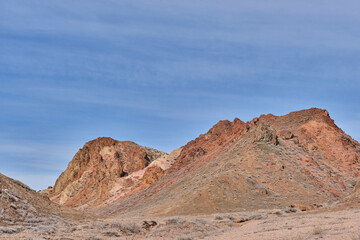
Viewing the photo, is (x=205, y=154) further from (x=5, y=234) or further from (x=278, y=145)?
(x=5, y=234)

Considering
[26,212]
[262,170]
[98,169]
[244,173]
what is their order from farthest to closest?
[98,169], [262,170], [244,173], [26,212]

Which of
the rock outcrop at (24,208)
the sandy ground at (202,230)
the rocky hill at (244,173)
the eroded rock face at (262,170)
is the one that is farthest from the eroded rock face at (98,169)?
the sandy ground at (202,230)

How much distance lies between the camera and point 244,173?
201 feet

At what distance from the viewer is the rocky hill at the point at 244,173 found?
56.6 m

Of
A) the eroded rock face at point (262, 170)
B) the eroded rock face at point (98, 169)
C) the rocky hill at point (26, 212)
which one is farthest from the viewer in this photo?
the eroded rock face at point (98, 169)

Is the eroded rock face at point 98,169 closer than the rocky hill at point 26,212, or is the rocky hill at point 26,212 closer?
the rocky hill at point 26,212

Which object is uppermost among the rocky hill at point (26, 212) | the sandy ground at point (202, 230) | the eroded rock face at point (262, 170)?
the eroded rock face at point (262, 170)

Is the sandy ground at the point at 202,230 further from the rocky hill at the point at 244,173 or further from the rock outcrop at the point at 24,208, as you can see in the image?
the rocky hill at the point at 244,173

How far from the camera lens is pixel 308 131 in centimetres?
7762

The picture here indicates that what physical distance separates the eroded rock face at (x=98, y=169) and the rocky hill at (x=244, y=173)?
329mm

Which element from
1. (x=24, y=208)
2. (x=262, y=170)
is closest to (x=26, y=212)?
(x=24, y=208)

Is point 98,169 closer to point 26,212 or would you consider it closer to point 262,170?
point 262,170

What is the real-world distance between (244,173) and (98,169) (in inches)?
2213

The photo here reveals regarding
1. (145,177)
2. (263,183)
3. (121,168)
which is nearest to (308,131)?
(263,183)
